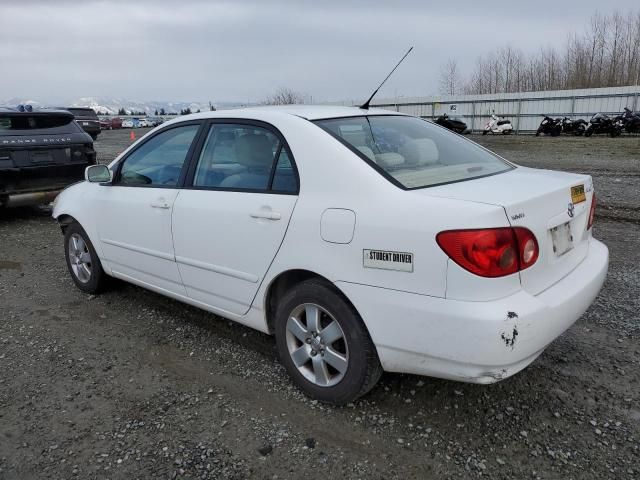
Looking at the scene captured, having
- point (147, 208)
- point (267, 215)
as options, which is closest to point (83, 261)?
point (147, 208)

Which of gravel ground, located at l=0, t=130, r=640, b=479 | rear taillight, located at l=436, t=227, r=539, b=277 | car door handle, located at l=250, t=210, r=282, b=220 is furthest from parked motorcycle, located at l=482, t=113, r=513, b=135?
rear taillight, located at l=436, t=227, r=539, b=277

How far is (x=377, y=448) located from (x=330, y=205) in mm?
1220

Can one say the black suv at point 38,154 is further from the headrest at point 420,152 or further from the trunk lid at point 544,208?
the trunk lid at point 544,208

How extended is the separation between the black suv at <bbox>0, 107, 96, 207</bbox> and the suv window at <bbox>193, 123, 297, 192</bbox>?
17.0ft

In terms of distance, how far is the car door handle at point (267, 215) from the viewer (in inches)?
114

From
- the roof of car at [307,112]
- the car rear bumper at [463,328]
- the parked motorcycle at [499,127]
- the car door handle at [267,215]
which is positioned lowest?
the parked motorcycle at [499,127]

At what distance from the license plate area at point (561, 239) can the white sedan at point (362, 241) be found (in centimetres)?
1

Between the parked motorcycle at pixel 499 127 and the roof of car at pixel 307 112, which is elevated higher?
the roof of car at pixel 307 112

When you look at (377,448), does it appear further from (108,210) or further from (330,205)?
(108,210)

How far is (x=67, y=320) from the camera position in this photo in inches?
167

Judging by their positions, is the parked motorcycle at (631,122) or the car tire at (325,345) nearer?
the car tire at (325,345)

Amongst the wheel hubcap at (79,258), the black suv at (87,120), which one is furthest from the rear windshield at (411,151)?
the black suv at (87,120)

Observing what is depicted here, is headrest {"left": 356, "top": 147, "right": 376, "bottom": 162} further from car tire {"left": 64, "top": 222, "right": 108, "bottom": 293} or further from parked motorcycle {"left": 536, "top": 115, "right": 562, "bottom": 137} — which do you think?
parked motorcycle {"left": 536, "top": 115, "right": 562, "bottom": 137}

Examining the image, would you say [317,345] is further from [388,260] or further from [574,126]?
[574,126]
